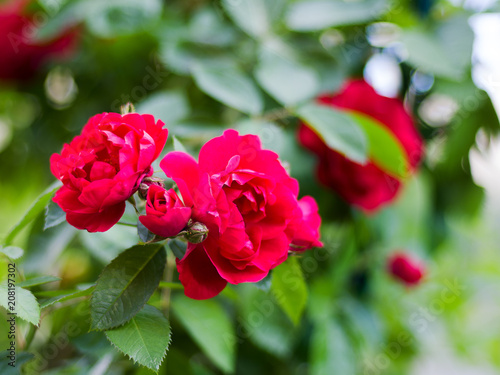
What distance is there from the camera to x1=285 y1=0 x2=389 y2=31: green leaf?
0.50 meters

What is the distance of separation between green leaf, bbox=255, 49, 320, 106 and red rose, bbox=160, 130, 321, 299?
0.21 m

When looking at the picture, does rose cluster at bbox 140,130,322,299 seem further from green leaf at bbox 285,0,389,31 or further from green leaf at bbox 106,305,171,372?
green leaf at bbox 285,0,389,31

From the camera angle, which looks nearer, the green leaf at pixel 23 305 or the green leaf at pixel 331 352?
the green leaf at pixel 23 305

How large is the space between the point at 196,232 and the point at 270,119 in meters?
0.26

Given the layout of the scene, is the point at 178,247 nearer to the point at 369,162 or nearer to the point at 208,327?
the point at 208,327

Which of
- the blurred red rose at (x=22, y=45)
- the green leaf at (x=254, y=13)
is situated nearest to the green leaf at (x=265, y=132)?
the green leaf at (x=254, y=13)

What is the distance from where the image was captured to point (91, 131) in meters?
0.24

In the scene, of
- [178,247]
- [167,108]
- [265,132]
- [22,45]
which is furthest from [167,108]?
[22,45]

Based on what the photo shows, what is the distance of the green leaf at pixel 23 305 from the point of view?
0.70 feet

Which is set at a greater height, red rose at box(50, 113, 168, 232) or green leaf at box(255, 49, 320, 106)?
red rose at box(50, 113, 168, 232)

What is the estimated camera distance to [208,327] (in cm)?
40

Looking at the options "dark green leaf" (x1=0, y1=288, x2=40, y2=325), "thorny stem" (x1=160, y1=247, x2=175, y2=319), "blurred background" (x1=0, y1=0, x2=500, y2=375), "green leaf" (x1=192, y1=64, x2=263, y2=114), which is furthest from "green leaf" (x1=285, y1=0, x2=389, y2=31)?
"dark green leaf" (x1=0, y1=288, x2=40, y2=325)

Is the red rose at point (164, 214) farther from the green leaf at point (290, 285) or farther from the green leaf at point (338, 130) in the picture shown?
the green leaf at point (338, 130)

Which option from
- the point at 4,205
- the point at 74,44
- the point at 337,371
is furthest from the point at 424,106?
the point at 4,205
